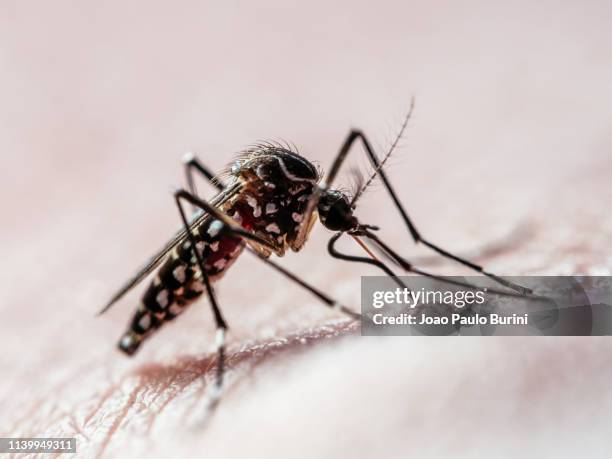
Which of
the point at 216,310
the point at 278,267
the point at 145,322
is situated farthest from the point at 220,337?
the point at 145,322

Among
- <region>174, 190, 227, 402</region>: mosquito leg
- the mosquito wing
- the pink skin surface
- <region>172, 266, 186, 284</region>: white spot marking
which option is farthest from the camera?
<region>172, 266, 186, 284</region>: white spot marking

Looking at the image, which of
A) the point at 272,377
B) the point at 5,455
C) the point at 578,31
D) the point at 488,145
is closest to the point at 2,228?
the point at 5,455

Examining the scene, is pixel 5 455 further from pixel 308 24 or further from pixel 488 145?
pixel 308 24

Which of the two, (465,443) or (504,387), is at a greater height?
(504,387)

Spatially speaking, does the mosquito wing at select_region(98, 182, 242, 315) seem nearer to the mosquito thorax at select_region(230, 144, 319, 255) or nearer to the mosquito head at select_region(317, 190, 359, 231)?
the mosquito thorax at select_region(230, 144, 319, 255)

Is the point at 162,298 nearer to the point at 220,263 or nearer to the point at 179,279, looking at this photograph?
the point at 179,279

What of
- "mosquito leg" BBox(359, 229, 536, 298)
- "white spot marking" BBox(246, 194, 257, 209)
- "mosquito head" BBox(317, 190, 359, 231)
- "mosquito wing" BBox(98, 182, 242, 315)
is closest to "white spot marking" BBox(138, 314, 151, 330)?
"mosquito wing" BBox(98, 182, 242, 315)
